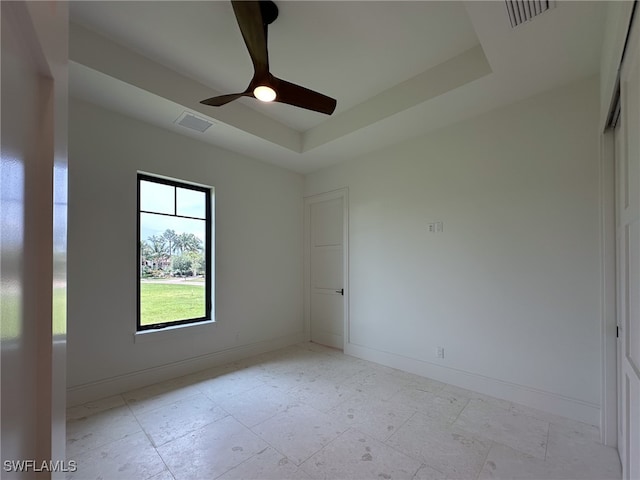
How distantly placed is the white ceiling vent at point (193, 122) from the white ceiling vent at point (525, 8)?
110 inches

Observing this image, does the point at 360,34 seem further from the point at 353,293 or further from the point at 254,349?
the point at 254,349

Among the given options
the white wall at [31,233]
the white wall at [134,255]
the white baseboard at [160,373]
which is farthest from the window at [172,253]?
the white wall at [31,233]

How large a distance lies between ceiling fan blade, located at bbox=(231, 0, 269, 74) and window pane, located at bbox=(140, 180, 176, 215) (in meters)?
2.08

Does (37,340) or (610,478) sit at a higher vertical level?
(37,340)

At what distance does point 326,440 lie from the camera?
86.7 inches

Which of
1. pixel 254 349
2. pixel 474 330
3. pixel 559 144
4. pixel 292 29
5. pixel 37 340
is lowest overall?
pixel 254 349

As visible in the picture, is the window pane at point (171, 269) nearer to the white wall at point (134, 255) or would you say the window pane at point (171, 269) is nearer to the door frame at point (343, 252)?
the white wall at point (134, 255)

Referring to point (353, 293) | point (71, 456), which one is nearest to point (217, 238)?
point (353, 293)

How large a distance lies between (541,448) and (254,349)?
10.7 feet

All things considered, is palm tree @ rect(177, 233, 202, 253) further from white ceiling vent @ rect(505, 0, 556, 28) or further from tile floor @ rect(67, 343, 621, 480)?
white ceiling vent @ rect(505, 0, 556, 28)

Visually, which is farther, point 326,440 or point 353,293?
point 353,293

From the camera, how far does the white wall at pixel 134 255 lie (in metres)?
2.77

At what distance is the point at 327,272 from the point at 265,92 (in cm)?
301

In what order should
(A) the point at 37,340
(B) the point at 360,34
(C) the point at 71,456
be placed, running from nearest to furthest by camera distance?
(A) the point at 37,340, (C) the point at 71,456, (B) the point at 360,34
